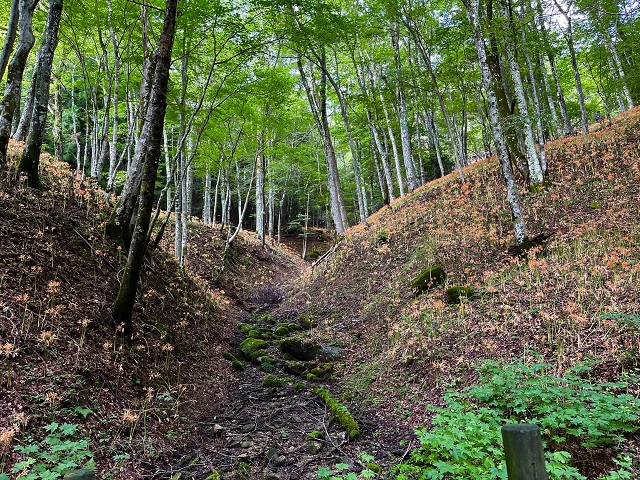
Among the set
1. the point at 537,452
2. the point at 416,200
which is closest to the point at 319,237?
the point at 416,200

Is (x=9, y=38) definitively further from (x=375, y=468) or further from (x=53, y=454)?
(x=375, y=468)

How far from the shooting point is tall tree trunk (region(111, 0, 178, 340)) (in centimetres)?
620

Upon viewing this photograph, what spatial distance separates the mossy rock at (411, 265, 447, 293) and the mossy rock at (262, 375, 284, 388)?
13.0 feet

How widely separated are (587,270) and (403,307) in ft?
12.4

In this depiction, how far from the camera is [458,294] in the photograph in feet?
25.1

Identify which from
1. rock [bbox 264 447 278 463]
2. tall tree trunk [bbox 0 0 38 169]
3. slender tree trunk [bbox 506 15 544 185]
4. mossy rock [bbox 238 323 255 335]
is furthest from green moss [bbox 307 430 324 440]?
slender tree trunk [bbox 506 15 544 185]

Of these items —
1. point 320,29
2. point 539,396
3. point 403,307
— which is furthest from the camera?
point 320,29

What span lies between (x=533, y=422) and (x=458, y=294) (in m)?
3.94

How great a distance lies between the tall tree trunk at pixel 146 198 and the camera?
6203mm

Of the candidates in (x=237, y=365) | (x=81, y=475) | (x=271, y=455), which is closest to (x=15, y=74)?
(x=237, y=365)

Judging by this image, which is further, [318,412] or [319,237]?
[319,237]

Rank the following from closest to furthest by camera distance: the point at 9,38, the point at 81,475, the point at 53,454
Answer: the point at 81,475
the point at 53,454
the point at 9,38

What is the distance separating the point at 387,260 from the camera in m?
11.8

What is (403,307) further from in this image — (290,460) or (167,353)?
(167,353)
